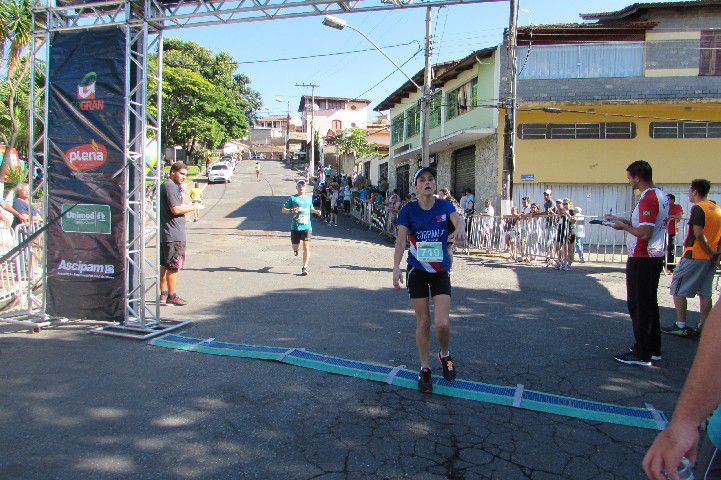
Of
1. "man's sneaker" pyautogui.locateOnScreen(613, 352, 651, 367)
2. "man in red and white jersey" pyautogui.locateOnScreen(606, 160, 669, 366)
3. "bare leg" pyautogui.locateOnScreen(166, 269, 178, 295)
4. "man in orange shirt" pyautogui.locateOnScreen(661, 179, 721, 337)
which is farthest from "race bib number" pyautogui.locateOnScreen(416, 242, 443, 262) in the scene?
"bare leg" pyautogui.locateOnScreen(166, 269, 178, 295)

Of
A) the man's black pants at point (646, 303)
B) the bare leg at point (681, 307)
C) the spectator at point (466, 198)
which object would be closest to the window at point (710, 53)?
the spectator at point (466, 198)

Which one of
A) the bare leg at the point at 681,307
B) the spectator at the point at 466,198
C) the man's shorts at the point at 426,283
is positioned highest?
the spectator at the point at 466,198

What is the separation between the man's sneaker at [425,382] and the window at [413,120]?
83.7ft

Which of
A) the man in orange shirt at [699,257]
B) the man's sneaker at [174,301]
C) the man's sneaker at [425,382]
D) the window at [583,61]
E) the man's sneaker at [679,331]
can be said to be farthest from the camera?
the window at [583,61]

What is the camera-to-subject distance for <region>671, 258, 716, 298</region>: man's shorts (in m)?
6.20

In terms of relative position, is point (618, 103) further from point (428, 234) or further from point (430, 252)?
point (430, 252)

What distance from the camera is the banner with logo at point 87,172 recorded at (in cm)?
618

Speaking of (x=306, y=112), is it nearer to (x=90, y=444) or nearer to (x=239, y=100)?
(x=239, y=100)

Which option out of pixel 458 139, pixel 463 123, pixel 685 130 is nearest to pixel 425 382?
pixel 458 139

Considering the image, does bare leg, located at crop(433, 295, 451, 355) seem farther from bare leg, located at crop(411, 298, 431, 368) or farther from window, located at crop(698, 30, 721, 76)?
window, located at crop(698, 30, 721, 76)

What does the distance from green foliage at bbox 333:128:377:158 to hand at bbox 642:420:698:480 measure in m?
43.8

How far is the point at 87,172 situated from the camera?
6270 mm

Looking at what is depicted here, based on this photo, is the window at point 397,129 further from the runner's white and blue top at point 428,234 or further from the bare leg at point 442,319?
the bare leg at point 442,319

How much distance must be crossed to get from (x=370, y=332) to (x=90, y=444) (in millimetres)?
3444
